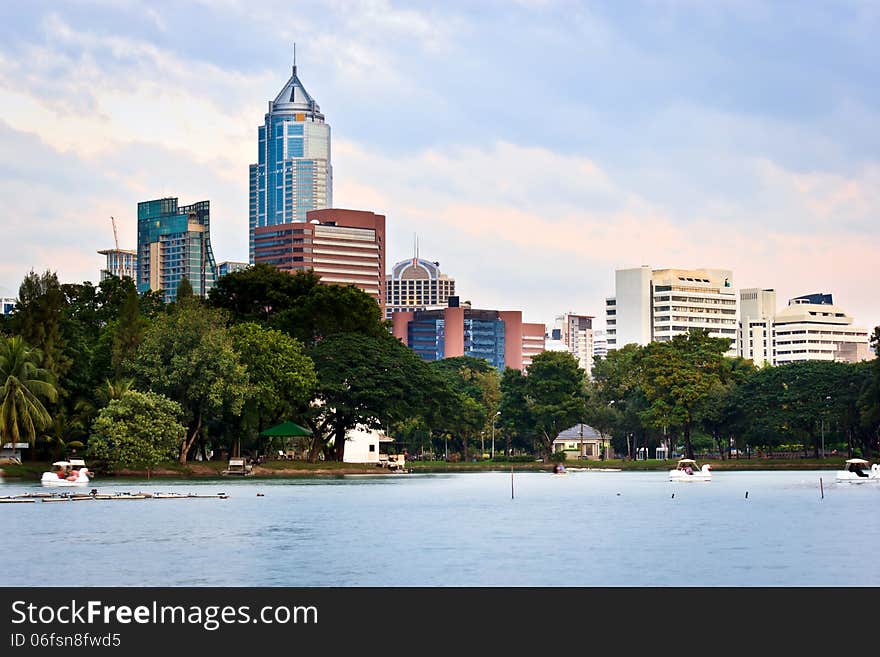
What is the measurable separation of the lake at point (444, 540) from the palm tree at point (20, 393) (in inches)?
259

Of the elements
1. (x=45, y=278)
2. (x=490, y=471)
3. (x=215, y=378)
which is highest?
(x=45, y=278)

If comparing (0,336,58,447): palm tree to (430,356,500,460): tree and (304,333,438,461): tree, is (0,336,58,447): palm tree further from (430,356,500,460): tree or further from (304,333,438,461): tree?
(430,356,500,460): tree

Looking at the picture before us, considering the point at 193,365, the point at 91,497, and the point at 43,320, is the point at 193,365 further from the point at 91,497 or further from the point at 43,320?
the point at 91,497

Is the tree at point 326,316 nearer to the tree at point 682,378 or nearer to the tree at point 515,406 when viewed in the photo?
the tree at point 515,406

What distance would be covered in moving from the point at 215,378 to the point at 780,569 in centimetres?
5656

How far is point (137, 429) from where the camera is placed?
8562 cm

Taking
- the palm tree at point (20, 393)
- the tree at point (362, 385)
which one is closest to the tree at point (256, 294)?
the tree at point (362, 385)

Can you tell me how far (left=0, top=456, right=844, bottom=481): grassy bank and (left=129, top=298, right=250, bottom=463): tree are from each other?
4210mm

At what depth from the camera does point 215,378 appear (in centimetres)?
8956
